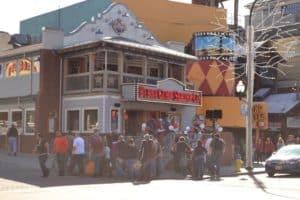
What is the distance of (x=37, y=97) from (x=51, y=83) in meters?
1.06

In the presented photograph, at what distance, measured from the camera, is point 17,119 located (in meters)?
35.2

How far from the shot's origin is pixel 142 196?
52.2 ft

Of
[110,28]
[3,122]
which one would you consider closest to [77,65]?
[110,28]

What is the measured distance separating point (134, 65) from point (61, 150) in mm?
13103

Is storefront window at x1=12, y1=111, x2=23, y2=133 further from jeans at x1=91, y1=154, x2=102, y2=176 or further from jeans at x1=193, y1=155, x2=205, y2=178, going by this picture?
jeans at x1=193, y1=155, x2=205, y2=178

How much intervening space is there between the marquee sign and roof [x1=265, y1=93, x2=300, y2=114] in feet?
36.2

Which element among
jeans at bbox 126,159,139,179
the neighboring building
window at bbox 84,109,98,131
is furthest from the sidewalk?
the neighboring building

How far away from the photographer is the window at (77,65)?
1324 inches

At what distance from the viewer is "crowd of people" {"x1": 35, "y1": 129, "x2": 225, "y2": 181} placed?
73.2 feet

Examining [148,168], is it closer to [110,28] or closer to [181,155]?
[181,155]

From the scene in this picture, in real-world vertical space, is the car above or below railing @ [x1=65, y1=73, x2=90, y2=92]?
below

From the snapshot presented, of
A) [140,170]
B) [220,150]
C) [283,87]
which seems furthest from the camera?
[283,87]

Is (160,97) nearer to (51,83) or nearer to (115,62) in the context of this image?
(115,62)

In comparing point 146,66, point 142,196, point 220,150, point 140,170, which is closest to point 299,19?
point 146,66
